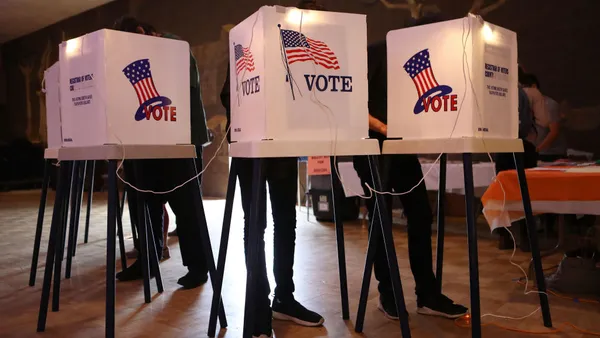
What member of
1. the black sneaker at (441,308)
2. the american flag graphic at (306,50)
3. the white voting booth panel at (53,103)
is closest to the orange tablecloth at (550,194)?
the black sneaker at (441,308)

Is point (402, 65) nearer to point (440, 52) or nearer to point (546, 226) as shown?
point (440, 52)

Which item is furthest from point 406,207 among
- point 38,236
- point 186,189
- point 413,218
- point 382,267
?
point 38,236

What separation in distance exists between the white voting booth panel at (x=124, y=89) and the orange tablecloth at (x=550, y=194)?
1311 mm

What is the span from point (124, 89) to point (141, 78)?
72mm

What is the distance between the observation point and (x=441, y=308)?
6.62 feet

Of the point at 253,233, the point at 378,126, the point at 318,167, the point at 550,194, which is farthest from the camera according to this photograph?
the point at 318,167

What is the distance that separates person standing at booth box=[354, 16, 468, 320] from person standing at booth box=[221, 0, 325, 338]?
0.97 ft

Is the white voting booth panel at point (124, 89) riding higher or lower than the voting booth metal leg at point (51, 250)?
higher

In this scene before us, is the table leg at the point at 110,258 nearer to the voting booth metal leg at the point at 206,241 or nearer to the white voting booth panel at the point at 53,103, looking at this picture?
the voting booth metal leg at the point at 206,241

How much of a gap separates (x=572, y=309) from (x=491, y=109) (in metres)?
1.07

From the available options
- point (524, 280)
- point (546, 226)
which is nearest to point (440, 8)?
point (546, 226)

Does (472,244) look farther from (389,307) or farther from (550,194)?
(550,194)

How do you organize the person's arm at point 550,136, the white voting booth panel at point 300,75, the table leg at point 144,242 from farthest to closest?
the person's arm at point 550,136, the table leg at point 144,242, the white voting booth panel at point 300,75

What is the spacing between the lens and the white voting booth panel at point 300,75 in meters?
1.43
